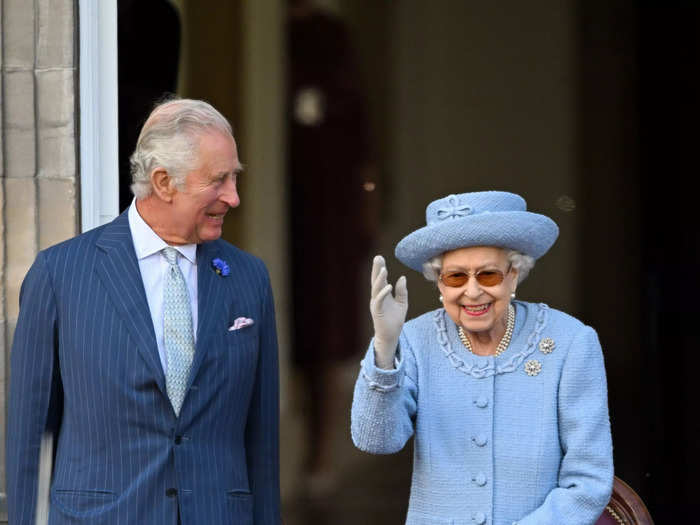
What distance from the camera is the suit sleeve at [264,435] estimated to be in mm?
3113

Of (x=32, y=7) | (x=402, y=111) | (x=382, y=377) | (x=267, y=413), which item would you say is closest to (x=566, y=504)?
(x=382, y=377)

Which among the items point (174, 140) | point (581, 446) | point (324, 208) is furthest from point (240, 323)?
point (324, 208)

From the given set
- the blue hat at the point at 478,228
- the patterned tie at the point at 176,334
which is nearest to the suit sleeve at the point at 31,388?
the patterned tie at the point at 176,334

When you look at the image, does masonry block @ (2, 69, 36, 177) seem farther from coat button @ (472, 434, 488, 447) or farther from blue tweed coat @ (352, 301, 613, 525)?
coat button @ (472, 434, 488, 447)

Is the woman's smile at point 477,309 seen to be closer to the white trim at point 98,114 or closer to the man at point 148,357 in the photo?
the man at point 148,357

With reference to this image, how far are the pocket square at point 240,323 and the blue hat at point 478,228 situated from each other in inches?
16.8

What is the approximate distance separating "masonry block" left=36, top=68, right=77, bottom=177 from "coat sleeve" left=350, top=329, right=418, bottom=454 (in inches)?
73.5

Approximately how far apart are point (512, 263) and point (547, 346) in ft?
0.71

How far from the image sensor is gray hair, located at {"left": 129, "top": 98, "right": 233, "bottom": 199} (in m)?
2.95

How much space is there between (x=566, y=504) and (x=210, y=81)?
3.09 metres

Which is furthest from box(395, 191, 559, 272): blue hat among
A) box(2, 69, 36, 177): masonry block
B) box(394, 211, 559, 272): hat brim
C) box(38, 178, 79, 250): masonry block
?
box(2, 69, 36, 177): masonry block

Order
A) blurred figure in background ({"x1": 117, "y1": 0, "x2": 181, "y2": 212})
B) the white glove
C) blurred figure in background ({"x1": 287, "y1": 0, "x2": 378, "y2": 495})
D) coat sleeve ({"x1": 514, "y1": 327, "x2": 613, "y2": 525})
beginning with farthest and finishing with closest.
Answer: blurred figure in background ({"x1": 287, "y1": 0, "x2": 378, "y2": 495}), blurred figure in background ({"x1": 117, "y1": 0, "x2": 181, "y2": 212}), coat sleeve ({"x1": 514, "y1": 327, "x2": 613, "y2": 525}), the white glove

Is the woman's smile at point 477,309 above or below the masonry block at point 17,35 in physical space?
below

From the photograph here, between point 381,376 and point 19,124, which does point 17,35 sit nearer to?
point 19,124
